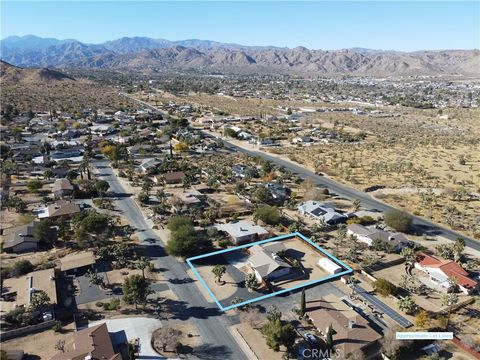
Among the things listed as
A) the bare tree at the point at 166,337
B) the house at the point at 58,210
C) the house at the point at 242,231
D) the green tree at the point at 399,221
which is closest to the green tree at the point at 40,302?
the bare tree at the point at 166,337

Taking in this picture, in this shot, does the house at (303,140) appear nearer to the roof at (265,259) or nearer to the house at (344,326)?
the roof at (265,259)

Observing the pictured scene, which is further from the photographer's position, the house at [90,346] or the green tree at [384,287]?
the green tree at [384,287]

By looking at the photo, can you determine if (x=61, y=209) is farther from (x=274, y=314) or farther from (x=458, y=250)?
(x=458, y=250)

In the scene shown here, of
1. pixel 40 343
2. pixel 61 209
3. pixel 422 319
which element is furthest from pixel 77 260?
pixel 422 319

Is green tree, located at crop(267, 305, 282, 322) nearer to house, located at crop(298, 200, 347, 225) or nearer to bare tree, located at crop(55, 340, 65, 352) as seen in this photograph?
bare tree, located at crop(55, 340, 65, 352)

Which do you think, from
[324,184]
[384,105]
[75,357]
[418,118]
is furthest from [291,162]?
[384,105]

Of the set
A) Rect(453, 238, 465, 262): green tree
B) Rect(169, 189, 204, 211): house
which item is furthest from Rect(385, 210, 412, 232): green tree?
Rect(169, 189, 204, 211): house

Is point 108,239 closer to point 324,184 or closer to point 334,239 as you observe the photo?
point 334,239

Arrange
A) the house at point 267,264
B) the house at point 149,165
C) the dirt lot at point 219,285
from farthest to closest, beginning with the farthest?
Answer: the house at point 149,165 → the house at point 267,264 → the dirt lot at point 219,285
